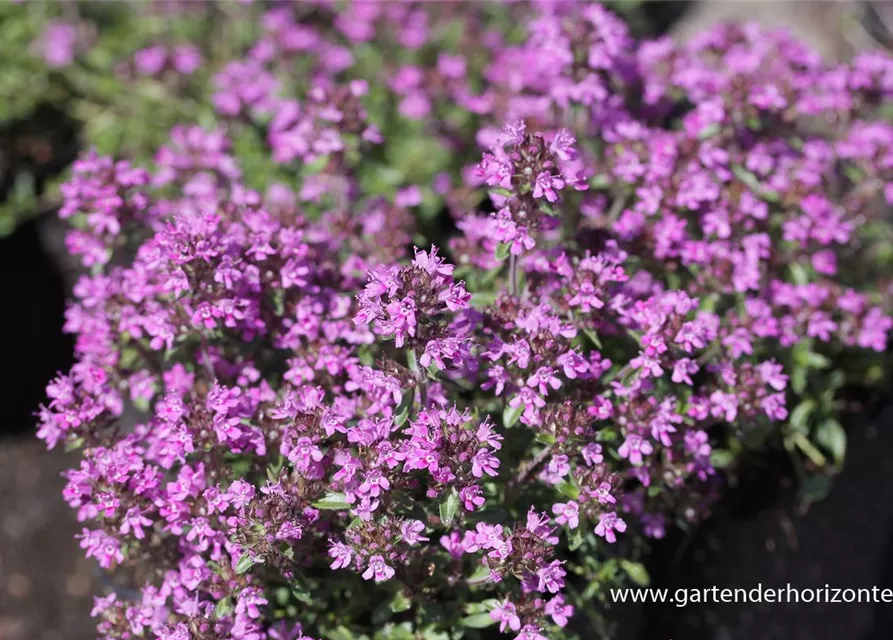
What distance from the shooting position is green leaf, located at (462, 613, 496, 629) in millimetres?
2586

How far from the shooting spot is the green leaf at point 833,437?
334 centimetres

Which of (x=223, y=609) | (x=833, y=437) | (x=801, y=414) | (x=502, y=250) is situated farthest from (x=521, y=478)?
(x=833, y=437)

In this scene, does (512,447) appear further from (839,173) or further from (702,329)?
(839,173)

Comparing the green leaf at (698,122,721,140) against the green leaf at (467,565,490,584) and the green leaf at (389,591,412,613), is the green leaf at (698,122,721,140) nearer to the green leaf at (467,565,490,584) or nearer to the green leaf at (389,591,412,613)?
the green leaf at (467,565,490,584)

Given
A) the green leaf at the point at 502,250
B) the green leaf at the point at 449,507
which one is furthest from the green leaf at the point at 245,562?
the green leaf at the point at 502,250

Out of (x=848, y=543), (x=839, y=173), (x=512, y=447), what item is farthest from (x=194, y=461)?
(x=839, y=173)

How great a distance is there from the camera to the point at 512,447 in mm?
2834

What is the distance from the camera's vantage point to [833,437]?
3.36m

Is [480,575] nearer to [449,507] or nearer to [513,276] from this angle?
[449,507]

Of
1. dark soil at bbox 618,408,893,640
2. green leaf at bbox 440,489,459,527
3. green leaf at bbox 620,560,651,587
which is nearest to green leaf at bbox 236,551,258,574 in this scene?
green leaf at bbox 440,489,459,527

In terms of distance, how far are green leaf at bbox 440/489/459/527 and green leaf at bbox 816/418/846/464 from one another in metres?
1.63

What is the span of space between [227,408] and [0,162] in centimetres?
321

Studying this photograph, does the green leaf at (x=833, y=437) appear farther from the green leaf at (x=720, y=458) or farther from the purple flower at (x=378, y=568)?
the purple flower at (x=378, y=568)

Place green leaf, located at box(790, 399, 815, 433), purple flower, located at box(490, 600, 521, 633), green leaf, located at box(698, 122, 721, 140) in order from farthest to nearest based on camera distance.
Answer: green leaf, located at box(698, 122, 721, 140) < green leaf, located at box(790, 399, 815, 433) < purple flower, located at box(490, 600, 521, 633)
